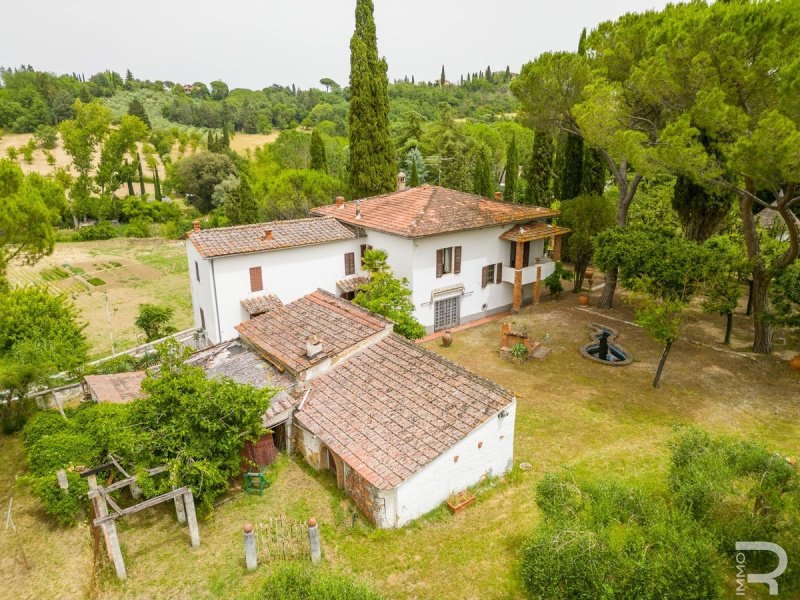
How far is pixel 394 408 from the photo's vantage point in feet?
50.1

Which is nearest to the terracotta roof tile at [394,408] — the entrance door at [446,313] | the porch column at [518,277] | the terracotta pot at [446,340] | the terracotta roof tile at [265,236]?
the terracotta pot at [446,340]

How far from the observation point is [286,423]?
16172 millimetres

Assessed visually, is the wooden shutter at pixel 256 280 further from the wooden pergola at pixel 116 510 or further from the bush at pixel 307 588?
the bush at pixel 307 588

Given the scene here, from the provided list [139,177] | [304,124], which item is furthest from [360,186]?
[304,124]

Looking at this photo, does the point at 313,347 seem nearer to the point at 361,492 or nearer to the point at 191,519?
the point at 361,492

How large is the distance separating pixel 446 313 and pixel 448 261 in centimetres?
298

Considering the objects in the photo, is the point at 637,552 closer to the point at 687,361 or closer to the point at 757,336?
the point at 687,361

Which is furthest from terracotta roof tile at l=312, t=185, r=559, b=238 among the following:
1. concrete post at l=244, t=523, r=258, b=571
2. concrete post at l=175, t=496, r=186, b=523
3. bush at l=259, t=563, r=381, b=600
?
bush at l=259, t=563, r=381, b=600

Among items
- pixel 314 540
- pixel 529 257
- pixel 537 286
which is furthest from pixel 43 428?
pixel 537 286

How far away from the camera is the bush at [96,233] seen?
193 feet

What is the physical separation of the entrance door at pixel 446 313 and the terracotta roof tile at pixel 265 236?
6110 mm

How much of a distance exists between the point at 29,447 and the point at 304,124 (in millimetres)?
125814

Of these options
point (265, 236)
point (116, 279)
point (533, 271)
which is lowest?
point (116, 279)

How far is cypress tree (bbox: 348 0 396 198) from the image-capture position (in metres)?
39.2
